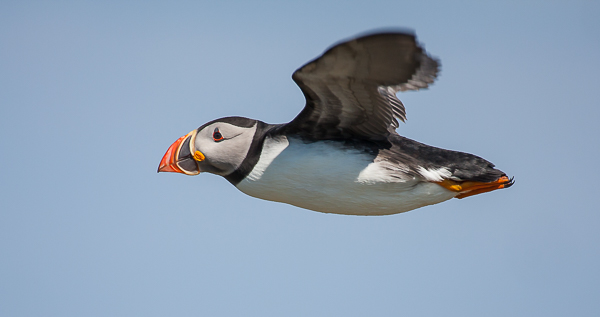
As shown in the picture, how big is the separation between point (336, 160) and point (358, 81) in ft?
3.64

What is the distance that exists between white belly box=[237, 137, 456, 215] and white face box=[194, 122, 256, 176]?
25 cm

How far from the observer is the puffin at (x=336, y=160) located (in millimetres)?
7742

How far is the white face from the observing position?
26.8ft

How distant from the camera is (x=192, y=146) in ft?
27.3

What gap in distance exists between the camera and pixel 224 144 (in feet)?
26.9

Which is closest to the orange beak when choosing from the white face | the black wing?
the white face

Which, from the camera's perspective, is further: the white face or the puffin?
the white face

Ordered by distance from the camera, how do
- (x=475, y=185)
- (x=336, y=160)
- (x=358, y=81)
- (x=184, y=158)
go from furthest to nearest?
(x=184, y=158) < (x=475, y=185) < (x=336, y=160) < (x=358, y=81)

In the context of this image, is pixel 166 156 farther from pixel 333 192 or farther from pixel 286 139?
pixel 333 192

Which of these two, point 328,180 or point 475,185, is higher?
point 475,185

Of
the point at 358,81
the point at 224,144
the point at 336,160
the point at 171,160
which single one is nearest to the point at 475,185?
the point at 336,160

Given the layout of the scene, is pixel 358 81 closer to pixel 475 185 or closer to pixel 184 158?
pixel 475 185

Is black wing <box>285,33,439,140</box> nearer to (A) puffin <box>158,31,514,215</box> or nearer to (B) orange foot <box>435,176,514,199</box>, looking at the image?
(A) puffin <box>158,31,514,215</box>

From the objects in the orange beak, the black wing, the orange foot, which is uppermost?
the black wing
